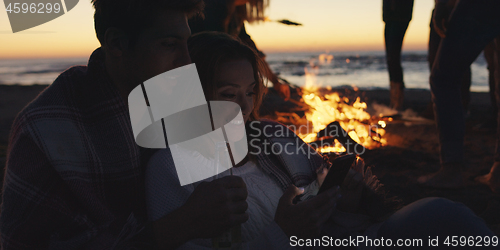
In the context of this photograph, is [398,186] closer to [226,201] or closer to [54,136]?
[226,201]

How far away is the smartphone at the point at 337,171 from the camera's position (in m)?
1.74

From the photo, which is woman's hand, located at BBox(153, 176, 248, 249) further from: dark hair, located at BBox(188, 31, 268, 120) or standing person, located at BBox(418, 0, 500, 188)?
standing person, located at BBox(418, 0, 500, 188)

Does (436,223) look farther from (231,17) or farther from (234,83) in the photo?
(231,17)

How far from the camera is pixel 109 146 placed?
64.4 inches

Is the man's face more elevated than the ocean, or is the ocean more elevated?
the man's face

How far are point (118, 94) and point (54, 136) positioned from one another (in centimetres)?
35

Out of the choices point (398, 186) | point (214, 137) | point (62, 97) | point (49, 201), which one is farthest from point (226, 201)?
point (398, 186)

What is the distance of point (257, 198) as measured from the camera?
6.08 ft

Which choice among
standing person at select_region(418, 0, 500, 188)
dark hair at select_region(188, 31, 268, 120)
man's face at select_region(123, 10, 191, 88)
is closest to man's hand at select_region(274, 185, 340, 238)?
dark hair at select_region(188, 31, 268, 120)

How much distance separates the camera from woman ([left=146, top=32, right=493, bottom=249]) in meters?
1.49

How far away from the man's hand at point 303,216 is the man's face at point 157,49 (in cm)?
90

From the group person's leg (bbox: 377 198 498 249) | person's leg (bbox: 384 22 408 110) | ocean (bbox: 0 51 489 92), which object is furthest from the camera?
ocean (bbox: 0 51 489 92)

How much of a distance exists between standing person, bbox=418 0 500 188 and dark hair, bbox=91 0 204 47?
2.63 meters

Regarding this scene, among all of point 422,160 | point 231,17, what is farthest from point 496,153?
point 231,17
